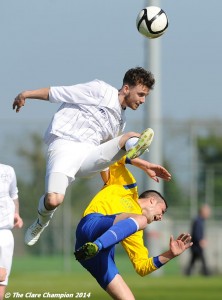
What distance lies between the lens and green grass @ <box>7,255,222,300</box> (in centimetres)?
1955

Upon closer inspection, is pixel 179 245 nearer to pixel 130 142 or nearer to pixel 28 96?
pixel 130 142

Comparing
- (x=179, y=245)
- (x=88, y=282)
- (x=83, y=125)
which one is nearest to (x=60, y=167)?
(x=83, y=125)

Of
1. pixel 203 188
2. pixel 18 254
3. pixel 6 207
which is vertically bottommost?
pixel 18 254

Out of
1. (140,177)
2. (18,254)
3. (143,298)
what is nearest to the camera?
(143,298)

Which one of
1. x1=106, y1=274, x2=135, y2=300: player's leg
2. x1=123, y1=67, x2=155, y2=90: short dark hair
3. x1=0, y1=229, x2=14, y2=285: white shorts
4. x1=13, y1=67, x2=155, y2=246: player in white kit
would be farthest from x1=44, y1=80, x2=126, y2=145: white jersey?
x1=106, y1=274, x2=135, y2=300: player's leg

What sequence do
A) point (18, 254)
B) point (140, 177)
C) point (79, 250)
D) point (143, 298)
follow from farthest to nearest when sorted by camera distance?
1. point (18, 254)
2. point (140, 177)
3. point (143, 298)
4. point (79, 250)

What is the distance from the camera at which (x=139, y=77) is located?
11805mm

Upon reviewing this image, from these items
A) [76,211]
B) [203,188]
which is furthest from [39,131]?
[203,188]

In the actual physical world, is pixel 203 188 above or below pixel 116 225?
below

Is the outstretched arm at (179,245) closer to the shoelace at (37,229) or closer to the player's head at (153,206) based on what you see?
the player's head at (153,206)

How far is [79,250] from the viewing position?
10633 millimetres

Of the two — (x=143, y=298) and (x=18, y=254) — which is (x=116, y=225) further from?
(x=18, y=254)

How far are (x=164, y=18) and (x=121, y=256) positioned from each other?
16.6 meters

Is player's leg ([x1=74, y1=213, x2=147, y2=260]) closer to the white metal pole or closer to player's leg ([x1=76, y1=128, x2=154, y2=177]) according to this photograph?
player's leg ([x1=76, y1=128, x2=154, y2=177])
